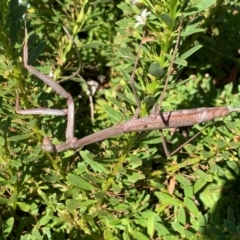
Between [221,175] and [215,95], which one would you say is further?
[215,95]

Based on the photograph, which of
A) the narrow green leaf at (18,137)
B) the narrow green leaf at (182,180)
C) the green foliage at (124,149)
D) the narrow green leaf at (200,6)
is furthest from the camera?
the narrow green leaf at (182,180)

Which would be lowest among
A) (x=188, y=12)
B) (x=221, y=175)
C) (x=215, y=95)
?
(x=221, y=175)

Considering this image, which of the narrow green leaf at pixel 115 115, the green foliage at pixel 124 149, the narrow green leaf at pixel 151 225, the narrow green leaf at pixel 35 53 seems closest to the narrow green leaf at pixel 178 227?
the green foliage at pixel 124 149

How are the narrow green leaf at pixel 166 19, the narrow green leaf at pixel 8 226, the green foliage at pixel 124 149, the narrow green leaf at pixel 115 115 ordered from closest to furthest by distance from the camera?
the narrow green leaf at pixel 166 19 < the green foliage at pixel 124 149 < the narrow green leaf at pixel 115 115 < the narrow green leaf at pixel 8 226

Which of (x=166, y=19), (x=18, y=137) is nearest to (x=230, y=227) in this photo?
(x=166, y=19)

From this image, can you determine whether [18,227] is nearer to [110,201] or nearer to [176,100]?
[110,201]

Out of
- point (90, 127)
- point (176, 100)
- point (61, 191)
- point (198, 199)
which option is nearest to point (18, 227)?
point (61, 191)

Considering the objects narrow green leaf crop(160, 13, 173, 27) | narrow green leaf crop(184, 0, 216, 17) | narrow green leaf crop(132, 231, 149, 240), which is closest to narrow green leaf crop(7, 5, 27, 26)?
narrow green leaf crop(160, 13, 173, 27)

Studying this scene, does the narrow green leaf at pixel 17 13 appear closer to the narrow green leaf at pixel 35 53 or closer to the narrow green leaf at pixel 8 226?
the narrow green leaf at pixel 35 53
